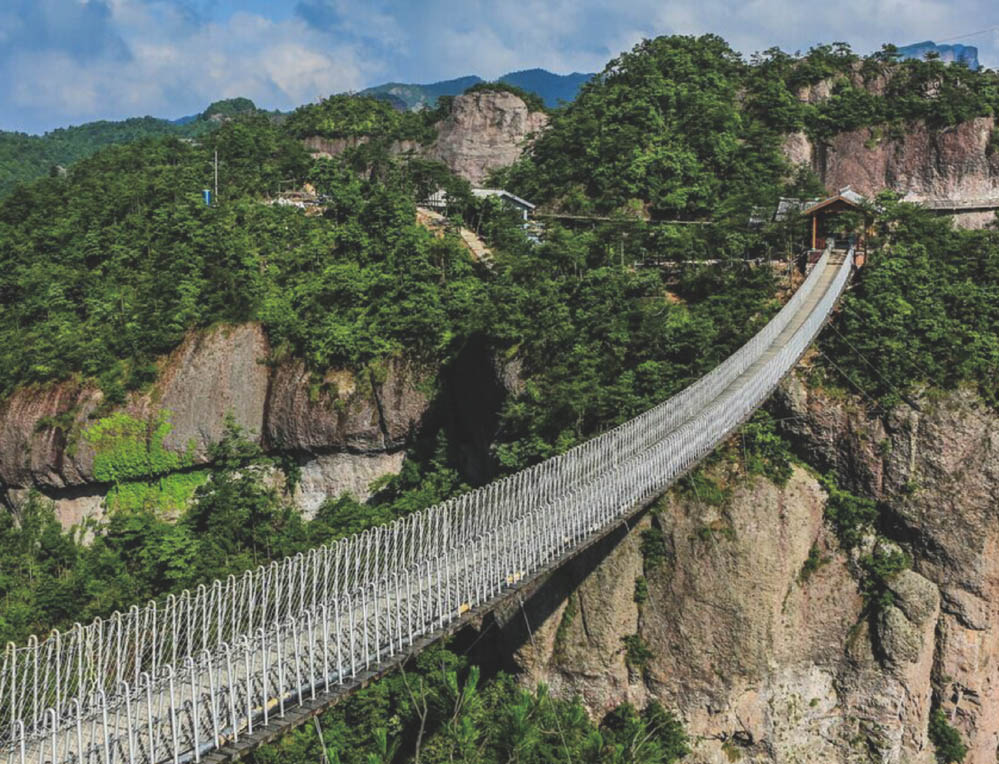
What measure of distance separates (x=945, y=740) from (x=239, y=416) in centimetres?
1946

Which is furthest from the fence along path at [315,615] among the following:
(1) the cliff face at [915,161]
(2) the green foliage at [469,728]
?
(1) the cliff face at [915,161]

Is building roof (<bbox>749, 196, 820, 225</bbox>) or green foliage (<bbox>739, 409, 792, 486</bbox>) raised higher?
building roof (<bbox>749, 196, 820, 225</bbox>)

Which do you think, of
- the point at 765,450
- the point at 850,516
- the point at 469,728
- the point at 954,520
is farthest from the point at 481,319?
the point at 954,520

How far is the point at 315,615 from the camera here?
9531mm

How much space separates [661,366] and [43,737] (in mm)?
14778

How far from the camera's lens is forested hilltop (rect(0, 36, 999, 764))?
60.3 feet

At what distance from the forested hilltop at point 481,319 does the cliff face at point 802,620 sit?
287 mm

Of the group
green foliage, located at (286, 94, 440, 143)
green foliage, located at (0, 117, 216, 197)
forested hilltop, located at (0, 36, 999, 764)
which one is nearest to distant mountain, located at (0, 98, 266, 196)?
green foliage, located at (0, 117, 216, 197)

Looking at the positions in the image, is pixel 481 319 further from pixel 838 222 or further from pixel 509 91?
pixel 509 91

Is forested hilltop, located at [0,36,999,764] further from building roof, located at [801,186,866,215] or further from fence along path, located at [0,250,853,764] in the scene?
fence along path, located at [0,250,853,764]

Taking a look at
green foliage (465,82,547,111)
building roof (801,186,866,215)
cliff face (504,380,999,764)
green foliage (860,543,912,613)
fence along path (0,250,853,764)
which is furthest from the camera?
green foliage (465,82,547,111)

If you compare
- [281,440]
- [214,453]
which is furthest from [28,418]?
[281,440]

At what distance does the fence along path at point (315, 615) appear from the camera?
25.2ft

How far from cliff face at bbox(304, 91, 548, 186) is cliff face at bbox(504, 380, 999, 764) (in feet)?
105
